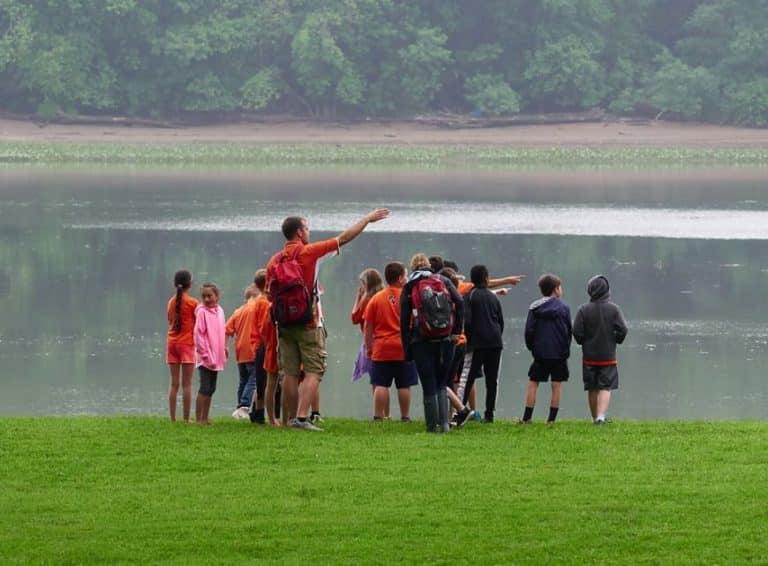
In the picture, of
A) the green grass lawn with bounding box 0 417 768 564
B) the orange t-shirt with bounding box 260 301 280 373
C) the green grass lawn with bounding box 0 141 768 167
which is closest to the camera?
the green grass lawn with bounding box 0 417 768 564

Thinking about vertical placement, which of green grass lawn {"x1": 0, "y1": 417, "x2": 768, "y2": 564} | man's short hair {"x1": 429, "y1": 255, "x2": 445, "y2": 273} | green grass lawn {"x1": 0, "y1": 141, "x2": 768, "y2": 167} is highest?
green grass lawn {"x1": 0, "y1": 141, "x2": 768, "y2": 167}

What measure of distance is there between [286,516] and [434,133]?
63.8 m

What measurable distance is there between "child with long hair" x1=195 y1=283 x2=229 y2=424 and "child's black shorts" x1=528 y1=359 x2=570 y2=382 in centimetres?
216

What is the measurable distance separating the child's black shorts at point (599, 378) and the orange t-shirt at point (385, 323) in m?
1.28

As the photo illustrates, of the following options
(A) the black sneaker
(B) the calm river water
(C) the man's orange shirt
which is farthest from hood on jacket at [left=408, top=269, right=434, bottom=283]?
(B) the calm river water

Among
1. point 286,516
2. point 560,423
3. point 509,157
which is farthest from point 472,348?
point 509,157

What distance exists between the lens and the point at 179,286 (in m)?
11.6

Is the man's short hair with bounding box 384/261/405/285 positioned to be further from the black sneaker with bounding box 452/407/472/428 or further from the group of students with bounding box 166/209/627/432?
the black sneaker with bounding box 452/407/472/428

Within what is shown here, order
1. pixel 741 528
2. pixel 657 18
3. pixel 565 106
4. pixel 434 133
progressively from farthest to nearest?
pixel 657 18 < pixel 565 106 < pixel 434 133 < pixel 741 528

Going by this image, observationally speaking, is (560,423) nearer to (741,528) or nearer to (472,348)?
(472,348)

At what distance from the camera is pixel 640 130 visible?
7206 centimetres

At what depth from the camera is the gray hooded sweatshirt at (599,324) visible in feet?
38.0

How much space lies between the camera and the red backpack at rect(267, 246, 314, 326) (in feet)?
35.1

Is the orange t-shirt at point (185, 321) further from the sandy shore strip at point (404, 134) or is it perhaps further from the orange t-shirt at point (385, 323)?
the sandy shore strip at point (404, 134)
